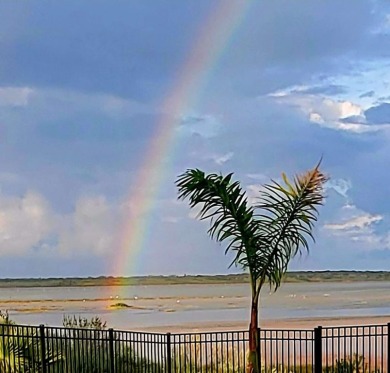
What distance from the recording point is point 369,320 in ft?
124

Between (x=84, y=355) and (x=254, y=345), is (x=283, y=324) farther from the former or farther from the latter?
(x=254, y=345)

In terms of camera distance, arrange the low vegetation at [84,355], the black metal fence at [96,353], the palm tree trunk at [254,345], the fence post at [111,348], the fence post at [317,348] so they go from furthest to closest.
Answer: the low vegetation at [84,355], the black metal fence at [96,353], the fence post at [111,348], the fence post at [317,348], the palm tree trunk at [254,345]

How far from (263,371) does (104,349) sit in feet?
10.2

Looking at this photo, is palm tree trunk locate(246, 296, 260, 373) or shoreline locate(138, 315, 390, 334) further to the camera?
shoreline locate(138, 315, 390, 334)

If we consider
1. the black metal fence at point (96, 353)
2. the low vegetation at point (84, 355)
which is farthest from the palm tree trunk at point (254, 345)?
the low vegetation at point (84, 355)

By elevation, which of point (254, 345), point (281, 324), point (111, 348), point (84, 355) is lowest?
point (281, 324)

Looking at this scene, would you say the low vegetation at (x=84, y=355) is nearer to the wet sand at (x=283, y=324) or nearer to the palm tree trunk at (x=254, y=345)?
the palm tree trunk at (x=254, y=345)

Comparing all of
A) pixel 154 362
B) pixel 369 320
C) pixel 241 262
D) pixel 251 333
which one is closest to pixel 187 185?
pixel 241 262

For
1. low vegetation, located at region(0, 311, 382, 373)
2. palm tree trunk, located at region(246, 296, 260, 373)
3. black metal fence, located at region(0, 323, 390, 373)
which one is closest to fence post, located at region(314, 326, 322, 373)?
black metal fence, located at region(0, 323, 390, 373)

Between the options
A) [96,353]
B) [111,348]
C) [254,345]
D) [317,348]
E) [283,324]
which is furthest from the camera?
[283,324]

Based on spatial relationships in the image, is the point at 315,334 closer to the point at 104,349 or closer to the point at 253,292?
the point at 253,292

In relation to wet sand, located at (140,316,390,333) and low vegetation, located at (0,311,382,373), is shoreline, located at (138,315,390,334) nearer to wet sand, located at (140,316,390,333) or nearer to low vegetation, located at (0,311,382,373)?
wet sand, located at (140,316,390,333)

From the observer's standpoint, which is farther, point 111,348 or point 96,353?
point 96,353

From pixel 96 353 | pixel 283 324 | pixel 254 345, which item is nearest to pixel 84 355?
pixel 96 353
